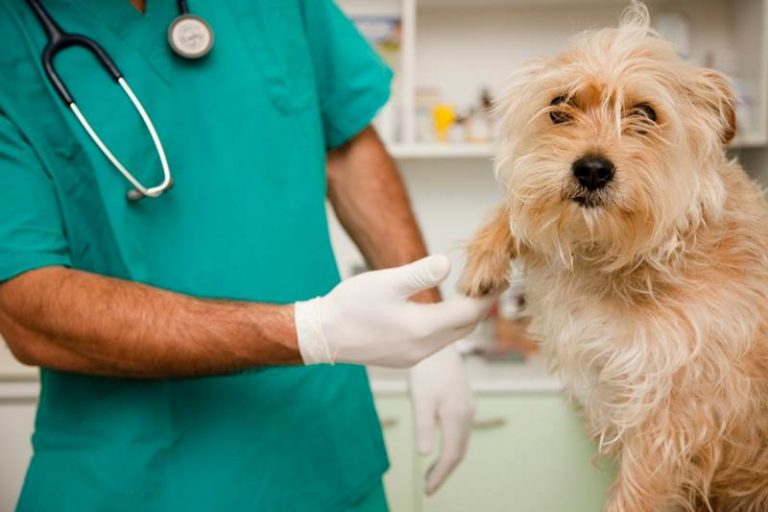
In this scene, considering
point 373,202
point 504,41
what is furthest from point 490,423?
point 504,41

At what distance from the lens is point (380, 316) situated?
952 millimetres

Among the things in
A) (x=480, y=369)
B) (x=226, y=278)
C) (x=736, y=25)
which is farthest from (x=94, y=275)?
(x=736, y=25)

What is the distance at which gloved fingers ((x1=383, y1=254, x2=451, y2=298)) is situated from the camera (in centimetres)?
93

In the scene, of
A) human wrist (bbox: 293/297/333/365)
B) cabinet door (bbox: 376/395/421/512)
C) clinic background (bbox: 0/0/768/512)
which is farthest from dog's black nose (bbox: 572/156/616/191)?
cabinet door (bbox: 376/395/421/512)

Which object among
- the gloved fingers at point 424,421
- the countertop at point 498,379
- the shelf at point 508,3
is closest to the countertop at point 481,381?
the countertop at point 498,379

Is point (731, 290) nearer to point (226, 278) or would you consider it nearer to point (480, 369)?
point (226, 278)

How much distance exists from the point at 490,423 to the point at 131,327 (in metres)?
1.28

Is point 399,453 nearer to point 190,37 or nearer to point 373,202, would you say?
point 373,202

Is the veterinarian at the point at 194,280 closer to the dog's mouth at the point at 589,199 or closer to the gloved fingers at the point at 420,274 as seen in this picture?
the gloved fingers at the point at 420,274

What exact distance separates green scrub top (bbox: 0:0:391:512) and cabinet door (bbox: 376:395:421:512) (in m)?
0.86

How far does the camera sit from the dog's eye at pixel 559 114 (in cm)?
80

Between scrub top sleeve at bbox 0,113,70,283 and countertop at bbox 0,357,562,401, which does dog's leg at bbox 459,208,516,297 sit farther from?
countertop at bbox 0,357,562,401

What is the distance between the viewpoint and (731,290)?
28.7 inches

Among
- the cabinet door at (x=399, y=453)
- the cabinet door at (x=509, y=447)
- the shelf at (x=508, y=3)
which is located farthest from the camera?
the shelf at (x=508, y=3)
